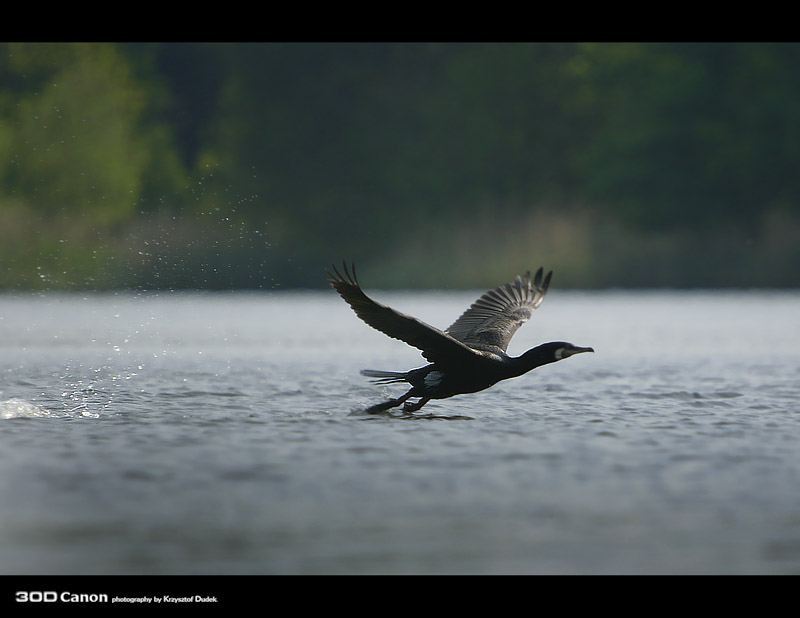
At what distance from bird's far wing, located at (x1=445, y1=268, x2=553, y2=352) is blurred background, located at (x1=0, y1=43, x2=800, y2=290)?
11.7 metres

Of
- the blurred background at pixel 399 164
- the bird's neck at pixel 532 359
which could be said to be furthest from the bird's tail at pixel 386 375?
the blurred background at pixel 399 164

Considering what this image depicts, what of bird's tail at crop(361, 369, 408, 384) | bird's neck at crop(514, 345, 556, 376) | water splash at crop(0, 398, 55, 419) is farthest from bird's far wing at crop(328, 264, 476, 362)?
water splash at crop(0, 398, 55, 419)

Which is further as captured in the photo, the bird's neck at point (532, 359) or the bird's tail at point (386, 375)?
the bird's neck at point (532, 359)

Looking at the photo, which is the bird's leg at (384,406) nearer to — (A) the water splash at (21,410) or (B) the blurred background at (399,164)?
(A) the water splash at (21,410)

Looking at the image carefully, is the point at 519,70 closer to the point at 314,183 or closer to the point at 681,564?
the point at 314,183

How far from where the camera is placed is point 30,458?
6.18 m

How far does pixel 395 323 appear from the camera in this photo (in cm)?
721

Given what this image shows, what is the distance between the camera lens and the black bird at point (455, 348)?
7137mm

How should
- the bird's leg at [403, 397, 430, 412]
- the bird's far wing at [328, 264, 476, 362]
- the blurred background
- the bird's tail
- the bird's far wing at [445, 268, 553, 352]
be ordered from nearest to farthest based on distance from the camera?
the bird's far wing at [328, 264, 476, 362], the bird's tail, the bird's leg at [403, 397, 430, 412], the bird's far wing at [445, 268, 553, 352], the blurred background

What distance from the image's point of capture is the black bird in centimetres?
714

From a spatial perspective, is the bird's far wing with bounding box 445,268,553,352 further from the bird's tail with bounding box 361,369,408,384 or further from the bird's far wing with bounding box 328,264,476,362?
the bird's far wing with bounding box 328,264,476,362

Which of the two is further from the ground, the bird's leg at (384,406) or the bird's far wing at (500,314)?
the bird's far wing at (500,314)

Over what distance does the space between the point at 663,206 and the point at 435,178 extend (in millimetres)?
6277
